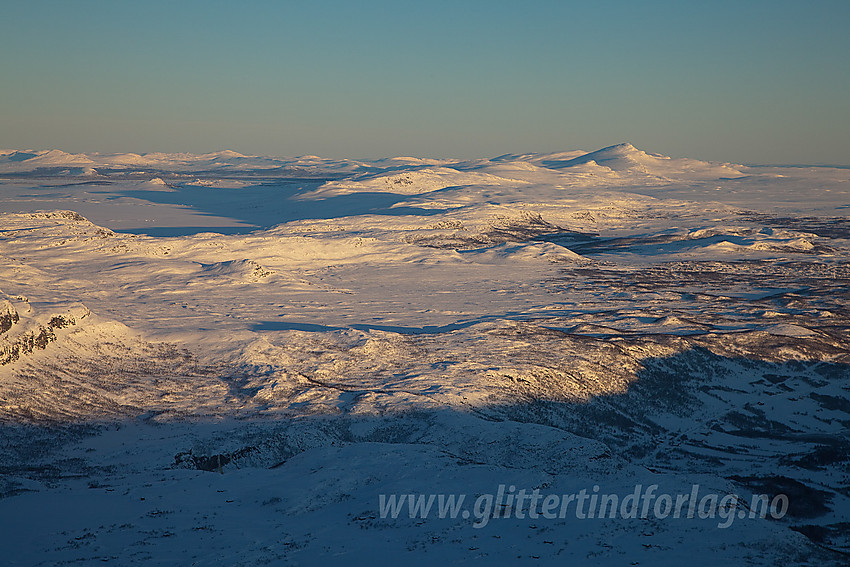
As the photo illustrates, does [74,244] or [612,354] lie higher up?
[74,244]

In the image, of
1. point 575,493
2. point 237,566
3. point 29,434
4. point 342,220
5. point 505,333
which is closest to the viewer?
point 237,566

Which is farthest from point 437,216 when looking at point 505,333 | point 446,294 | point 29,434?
point 29,434

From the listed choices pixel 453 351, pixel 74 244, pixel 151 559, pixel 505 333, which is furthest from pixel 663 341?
pixel 74 244

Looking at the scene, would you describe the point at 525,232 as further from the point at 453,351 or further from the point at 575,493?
the point at 575,493

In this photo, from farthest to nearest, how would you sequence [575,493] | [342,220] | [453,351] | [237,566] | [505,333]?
[342,220]
[505,333]
[453,351]
[575,493]
[237,566]

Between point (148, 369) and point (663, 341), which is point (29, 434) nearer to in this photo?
point (148, 369)

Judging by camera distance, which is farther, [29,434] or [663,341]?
[663,341]
